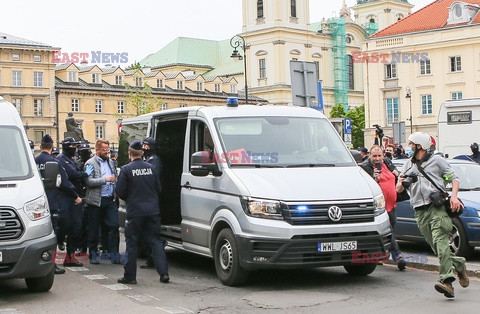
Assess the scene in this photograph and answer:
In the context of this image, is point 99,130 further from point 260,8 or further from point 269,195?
point 269,195

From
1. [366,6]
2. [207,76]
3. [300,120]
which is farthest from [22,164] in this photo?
[366,6]

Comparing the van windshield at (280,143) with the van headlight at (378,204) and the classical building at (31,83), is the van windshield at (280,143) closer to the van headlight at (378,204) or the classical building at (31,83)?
the van headlight at (378,204)

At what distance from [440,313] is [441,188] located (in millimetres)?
1674

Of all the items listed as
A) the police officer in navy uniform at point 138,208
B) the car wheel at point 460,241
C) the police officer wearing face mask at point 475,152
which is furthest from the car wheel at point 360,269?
the police officer wearing face mask at point 475,152

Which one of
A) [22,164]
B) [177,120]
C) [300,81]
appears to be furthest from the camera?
[300,81]

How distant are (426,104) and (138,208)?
208ft

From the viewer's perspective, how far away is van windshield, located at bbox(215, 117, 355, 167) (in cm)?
1116

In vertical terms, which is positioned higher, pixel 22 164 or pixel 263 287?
pixel 22 164

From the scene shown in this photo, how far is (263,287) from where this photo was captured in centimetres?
1074

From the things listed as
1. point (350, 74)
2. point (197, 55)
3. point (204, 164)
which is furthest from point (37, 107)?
point (204, 164)

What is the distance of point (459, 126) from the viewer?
26547mm

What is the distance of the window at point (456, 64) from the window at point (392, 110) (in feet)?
19.8

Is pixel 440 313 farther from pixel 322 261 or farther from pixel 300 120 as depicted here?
pixel 300 120

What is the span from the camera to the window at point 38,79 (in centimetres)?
9394
